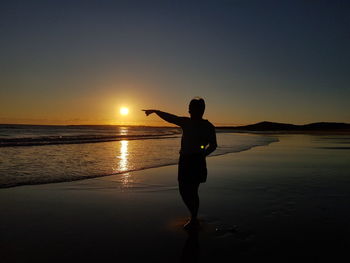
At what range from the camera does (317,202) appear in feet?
20.2

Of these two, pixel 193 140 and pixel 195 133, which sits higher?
pixel 195 133

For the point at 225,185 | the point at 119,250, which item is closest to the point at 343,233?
the point at 119,250

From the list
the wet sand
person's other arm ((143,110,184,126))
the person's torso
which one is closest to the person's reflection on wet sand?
the wet sand

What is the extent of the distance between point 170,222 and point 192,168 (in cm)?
105

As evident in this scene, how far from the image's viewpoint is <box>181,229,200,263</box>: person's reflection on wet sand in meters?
3.53

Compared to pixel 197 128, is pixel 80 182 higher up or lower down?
lower down

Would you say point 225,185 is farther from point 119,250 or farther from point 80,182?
point 119,250

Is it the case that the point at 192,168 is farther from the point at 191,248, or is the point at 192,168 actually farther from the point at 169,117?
the point at 191,248

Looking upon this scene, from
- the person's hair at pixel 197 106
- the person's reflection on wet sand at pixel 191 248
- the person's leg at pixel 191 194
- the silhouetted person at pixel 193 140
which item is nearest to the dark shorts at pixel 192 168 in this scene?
the silhouetted person at pixel 193 140

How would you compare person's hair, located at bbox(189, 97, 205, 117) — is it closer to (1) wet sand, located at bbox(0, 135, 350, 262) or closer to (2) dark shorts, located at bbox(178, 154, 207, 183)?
(2) dark shorts, located at bbox(178, 154, 207, 183)

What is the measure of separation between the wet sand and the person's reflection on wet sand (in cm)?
1

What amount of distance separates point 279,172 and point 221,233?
664 cm

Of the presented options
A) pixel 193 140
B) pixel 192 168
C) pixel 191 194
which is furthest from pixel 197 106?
pixel 191 194

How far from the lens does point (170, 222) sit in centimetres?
495
